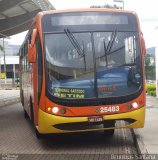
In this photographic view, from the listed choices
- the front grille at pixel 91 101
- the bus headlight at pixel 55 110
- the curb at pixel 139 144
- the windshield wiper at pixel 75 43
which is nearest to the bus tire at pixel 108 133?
the curb at pixel 139 144

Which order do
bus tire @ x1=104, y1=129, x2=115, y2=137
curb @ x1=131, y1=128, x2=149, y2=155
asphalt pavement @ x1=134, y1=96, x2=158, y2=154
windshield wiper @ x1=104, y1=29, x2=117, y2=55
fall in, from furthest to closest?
bus tire @ x1=104, y1=129, x2=115, y2=137, windshield wiper @ x1=104, y1=29, x2=117, y2=55, asphalt pavement @ x1=134, y1=96, x2=158, y2=154, curb @ x1=131, y1=128, x2=149, y2=155

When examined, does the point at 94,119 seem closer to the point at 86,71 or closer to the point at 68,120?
the point at 68,120

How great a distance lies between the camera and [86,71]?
35.0 feet

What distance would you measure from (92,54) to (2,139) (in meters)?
3.66

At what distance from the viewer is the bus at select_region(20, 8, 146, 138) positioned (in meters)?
10.5

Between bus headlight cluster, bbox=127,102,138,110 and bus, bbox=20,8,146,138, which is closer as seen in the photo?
bus, bbox=20,8,146,138

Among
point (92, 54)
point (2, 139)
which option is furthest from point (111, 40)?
point (2, 139)

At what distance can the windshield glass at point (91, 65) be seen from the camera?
416 inches

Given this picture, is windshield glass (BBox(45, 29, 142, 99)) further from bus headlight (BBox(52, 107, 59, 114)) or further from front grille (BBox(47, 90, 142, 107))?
bus headlight (BBox(52, 107, 59, 114))

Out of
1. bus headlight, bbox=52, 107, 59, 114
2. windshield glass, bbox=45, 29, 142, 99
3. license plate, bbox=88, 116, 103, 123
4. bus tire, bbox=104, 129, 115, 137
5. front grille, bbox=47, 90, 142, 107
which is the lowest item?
bus tire, bbox=104, 129, 115, 137

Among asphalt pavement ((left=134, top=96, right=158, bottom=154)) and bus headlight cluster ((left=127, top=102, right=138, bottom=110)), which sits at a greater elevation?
bus headlight cluster ((left=127, top=102, right=138, bottom=110))

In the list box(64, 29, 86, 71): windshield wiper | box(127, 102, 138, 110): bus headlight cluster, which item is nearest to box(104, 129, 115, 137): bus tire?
box(127, 102, 138, 110): bus headlight cluster

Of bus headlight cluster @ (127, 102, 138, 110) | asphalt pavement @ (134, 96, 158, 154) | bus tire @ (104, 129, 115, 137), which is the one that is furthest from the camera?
bus tire @ (104, 129, 115, 137)

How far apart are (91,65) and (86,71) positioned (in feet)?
0.57
